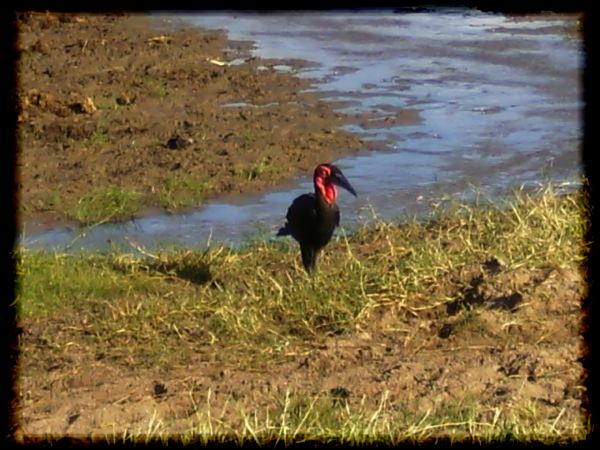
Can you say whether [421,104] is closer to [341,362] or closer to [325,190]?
[325,190]

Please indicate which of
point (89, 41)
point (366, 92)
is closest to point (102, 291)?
point (366, 92)

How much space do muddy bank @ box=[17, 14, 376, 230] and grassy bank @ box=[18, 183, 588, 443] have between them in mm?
1921

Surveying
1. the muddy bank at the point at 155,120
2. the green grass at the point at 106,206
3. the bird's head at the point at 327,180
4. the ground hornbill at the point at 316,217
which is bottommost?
the green grass at the point at 106,206

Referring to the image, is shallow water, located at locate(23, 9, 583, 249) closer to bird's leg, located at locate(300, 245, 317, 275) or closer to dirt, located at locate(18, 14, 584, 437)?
dirt, located at locate(18, 14, 584, 437)

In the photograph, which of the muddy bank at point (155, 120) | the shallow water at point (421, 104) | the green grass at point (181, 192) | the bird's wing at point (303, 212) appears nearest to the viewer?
the bird's wing at point (303, 212)

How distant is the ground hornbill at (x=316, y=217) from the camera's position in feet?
24.7

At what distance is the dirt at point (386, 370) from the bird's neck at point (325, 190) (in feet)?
3.74

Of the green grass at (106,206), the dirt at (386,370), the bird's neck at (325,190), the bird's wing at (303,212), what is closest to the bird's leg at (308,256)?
the bird's wing at (303,212)

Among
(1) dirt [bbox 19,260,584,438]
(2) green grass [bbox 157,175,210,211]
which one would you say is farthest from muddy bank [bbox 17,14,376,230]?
(1) dirt [bbox 19,260,584,438]

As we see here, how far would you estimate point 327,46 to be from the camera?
1526 centimetres

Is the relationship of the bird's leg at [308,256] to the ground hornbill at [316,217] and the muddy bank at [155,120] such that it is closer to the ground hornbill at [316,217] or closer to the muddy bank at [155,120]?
the ground hornbill at [316,217]

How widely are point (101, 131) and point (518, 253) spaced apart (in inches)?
209

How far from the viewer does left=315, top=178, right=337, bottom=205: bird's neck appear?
7711mm

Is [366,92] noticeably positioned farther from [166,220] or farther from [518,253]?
[518,253]
